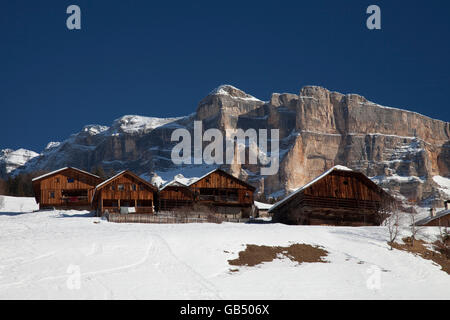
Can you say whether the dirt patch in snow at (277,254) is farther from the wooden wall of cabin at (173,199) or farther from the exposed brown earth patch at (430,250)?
the wooden wall of cabin at (173,199)

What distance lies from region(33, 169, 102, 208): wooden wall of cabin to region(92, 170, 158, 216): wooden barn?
7.59 m

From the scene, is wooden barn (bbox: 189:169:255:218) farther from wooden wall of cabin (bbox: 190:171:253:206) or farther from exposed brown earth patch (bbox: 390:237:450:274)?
exposed brown earth patch (bbox: 390:237:450:274)

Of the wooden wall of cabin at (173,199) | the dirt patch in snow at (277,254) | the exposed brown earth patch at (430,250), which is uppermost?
the wooden wall of cabin at (173,199)

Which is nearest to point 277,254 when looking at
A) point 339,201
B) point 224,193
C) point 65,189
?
point 339,201

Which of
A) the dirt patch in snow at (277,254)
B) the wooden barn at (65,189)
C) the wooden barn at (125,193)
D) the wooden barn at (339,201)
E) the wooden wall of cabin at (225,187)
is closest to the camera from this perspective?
the dirt patch in snow at (277,254)

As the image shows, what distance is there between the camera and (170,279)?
2341 cm

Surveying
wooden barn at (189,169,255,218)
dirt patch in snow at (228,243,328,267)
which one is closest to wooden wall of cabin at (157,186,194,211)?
wooden barn at (189,169,255,218)

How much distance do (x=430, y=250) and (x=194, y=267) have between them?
60.0 feet

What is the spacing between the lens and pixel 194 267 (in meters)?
26.3

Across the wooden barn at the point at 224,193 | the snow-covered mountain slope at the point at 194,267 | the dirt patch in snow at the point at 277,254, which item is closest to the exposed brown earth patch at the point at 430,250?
the snow-covered mountain slope at the point at 194,267

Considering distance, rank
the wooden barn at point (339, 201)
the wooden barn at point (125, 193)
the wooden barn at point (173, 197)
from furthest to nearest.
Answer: the wooden barn at point (173, 197) < the wooden barn at point (125, 193) < the wooden barn at point (339, 201)

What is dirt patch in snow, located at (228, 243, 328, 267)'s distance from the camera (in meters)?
28.9

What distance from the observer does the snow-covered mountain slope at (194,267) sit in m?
21.6
